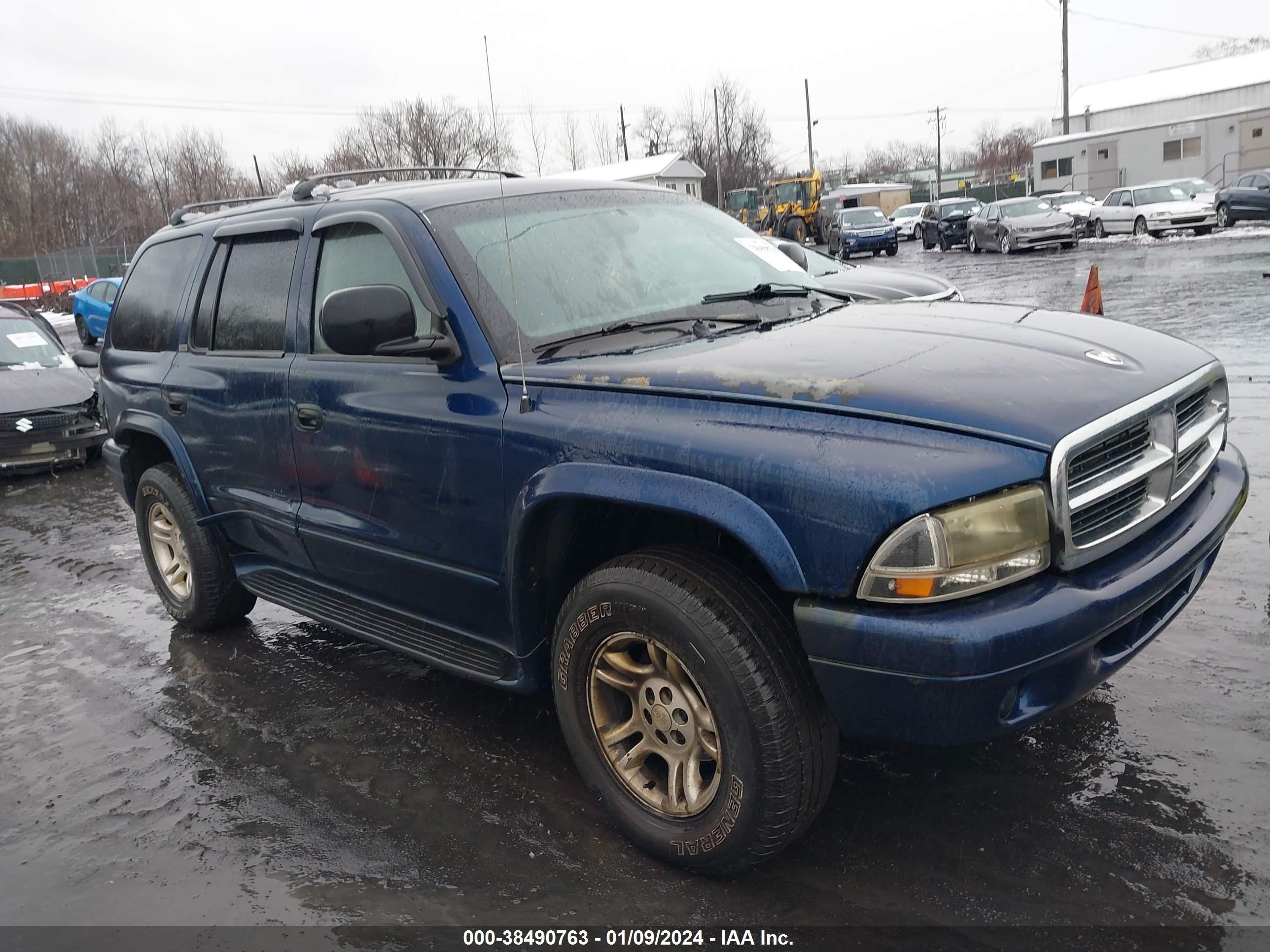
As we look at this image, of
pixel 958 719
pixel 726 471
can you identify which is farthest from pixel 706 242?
pixel 958 719

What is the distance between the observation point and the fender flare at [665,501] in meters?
2.41

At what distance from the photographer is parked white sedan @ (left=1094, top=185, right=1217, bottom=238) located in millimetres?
27125

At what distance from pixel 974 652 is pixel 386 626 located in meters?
2.22

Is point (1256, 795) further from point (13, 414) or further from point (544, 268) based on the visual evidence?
Result: point (13, 414)

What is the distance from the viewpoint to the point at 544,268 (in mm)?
3402

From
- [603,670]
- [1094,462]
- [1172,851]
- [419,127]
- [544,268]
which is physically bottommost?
[1172,851]

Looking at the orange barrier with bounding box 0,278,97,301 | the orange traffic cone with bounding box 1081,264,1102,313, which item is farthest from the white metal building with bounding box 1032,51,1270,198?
the orange barrier with bounding box 0,278,97,301

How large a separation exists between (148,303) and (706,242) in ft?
9.43

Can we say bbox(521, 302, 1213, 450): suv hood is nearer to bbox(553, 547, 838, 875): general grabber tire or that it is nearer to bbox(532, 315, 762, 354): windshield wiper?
bbox(532, 315, 762, 354): windshield wiper

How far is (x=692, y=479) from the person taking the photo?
2549 millimetres

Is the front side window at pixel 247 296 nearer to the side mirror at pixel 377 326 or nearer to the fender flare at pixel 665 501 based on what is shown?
the side mirror at pixel 377 326

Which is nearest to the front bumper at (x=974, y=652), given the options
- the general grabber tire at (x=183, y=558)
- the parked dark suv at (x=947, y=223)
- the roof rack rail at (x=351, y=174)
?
the roof rack rail at (x=351, y=174)

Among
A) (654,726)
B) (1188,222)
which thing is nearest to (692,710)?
(654,726)

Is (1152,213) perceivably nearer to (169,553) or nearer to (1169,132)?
(1169,132)
